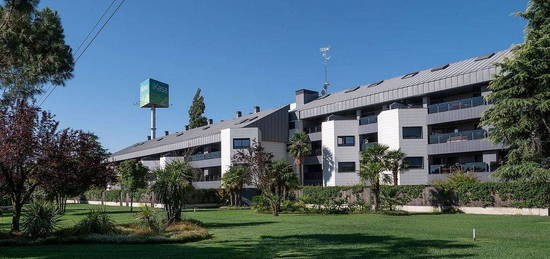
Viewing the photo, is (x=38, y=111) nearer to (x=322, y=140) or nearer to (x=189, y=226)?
(x=189, y=226)

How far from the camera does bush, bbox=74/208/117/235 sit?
67.5 feet

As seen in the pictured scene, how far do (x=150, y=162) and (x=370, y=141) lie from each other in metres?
38.5

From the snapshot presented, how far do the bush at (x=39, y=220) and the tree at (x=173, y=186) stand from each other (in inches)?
220

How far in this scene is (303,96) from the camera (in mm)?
66125

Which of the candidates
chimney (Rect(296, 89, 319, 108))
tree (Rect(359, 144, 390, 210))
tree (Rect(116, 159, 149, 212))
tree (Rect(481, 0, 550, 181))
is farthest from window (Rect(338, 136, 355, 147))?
tree (Rect(481, 0, 550, 181))

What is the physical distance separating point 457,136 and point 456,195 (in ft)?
29.3

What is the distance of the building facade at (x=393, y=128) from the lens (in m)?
45.3

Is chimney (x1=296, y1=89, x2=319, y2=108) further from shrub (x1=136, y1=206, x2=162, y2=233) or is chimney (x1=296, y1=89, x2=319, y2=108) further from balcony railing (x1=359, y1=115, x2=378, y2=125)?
shrub (x1=136, y1=206, x2=162, y2=233)

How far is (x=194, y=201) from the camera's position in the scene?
195ft

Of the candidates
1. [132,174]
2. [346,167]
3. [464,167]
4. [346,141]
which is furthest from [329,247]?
[132,174]

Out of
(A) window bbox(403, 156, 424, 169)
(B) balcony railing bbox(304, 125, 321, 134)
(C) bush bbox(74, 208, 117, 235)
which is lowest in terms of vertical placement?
(C) bush bbox(74, 208, 117, 235)

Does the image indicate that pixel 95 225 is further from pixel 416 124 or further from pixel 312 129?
pixel 312 129

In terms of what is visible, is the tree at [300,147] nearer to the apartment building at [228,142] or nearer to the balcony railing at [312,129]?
the balcony railing at [312,129]

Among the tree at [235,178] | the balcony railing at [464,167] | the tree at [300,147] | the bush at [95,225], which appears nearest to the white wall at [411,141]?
the balcony railing at [464,167]
